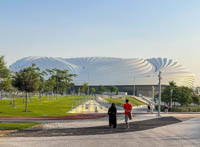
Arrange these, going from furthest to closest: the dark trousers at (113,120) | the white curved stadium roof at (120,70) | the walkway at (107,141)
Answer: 1. the white curved stadium roof at (120,70)
2. the dark trousers at (113,120)
3. the walkway at (107,141)

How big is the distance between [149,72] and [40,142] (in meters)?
149

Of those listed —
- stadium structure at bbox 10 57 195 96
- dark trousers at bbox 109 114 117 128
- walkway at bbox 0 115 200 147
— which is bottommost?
walkway at bbox 0 115 200 147

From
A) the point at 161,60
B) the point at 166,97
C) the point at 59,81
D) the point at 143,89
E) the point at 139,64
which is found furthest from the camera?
the point at 161,60

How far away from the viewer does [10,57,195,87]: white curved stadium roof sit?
144 m

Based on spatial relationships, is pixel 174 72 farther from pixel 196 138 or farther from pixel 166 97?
pixel 196 138

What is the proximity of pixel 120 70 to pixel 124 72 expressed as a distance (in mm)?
2814

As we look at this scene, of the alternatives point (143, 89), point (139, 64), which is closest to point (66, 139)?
point (143, 89)

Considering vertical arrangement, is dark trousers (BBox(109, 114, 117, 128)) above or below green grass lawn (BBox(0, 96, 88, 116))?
above

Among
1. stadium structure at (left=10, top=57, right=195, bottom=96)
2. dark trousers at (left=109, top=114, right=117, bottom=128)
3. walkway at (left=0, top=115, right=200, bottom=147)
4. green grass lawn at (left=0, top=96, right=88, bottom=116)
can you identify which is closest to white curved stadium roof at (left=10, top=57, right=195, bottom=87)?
stadium structure at (left=10, top=57, right=195, bottom=96)

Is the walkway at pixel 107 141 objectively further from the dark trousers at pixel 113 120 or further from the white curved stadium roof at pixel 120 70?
the white curved stadium roof at pixel 120 70

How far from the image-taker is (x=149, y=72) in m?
160

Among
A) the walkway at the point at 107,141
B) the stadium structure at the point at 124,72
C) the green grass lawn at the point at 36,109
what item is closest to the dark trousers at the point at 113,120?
the walkway at the point at 107,141

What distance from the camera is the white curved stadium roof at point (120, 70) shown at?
Answer: 144 meters

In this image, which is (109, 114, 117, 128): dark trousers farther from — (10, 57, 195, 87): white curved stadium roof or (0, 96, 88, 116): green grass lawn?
(10, 57, 195, 87): white curved stadium roof
